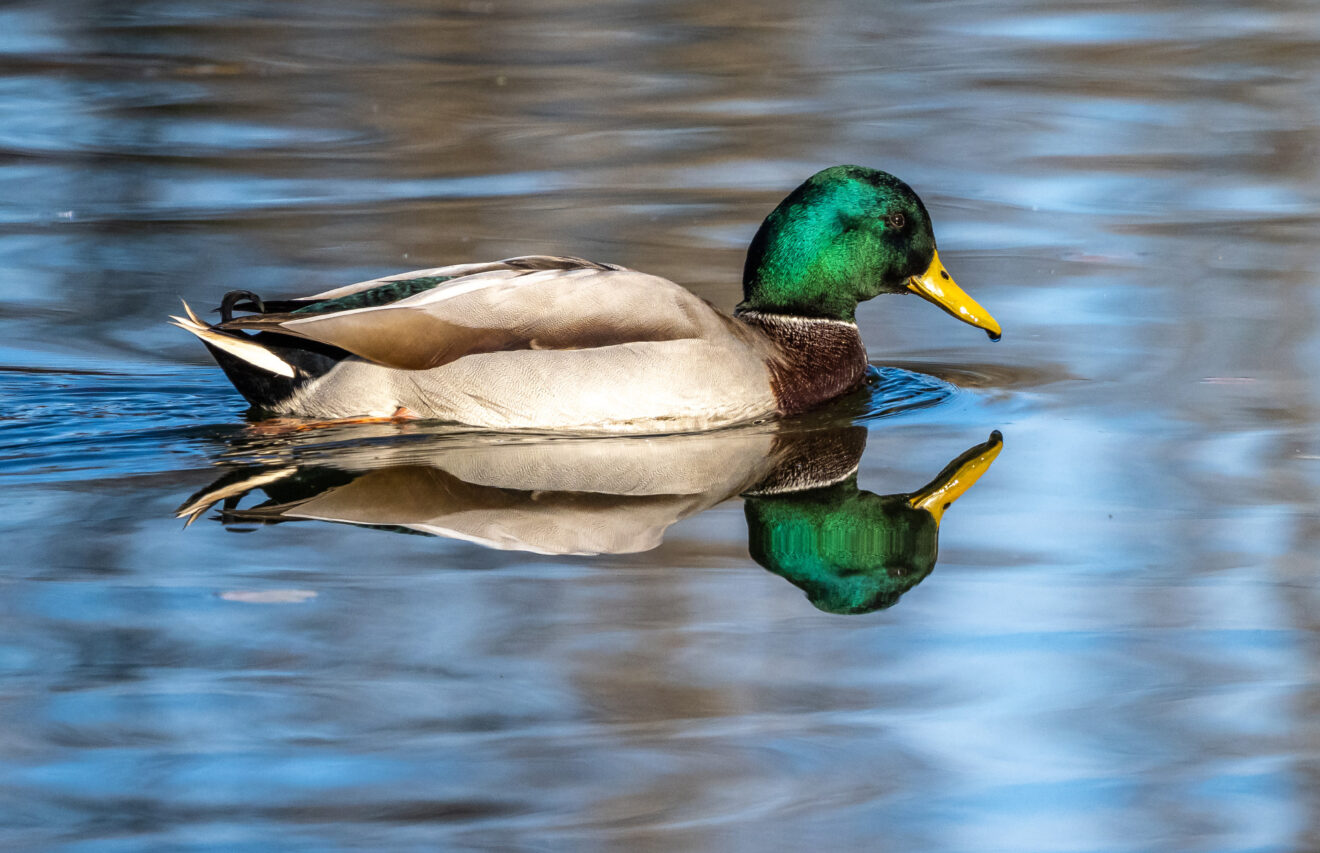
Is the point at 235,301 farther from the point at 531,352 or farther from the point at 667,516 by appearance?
the point at 667,516

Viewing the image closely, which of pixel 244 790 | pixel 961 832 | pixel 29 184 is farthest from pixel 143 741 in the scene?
pixel 29 184

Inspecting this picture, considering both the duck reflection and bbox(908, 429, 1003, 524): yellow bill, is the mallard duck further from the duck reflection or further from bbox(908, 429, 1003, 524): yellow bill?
bbox(908, 429, 1003, 524): yellow bill

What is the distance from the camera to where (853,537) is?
5.65 metres

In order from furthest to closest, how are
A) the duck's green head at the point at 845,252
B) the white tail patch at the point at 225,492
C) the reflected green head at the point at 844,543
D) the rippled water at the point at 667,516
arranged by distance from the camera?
the duck's green head at the point at 845,252 < the white tail patch at the point at 225,492 < the reflected green head at the point at 844,543 < the rippled water at the point at 667,516

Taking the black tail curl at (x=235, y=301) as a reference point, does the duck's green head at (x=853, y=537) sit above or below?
below

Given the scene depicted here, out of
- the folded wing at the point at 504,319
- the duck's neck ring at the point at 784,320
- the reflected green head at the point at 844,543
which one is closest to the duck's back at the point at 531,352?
the folded wing at the point at 504,319

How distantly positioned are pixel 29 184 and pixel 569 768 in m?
7.16

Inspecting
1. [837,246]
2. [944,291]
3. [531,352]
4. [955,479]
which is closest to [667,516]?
[955,479]

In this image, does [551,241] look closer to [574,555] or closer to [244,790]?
[574,555]

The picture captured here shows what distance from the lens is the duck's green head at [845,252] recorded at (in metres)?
7.20

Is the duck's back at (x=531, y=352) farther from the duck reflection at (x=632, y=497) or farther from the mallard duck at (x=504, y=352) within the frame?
the duck reflection at (x=632, y=497)

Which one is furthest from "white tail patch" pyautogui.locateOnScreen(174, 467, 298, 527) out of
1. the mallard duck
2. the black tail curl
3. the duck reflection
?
the black tail curl

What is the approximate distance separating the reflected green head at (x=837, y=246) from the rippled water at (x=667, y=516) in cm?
42

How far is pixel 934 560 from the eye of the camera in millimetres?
5336
